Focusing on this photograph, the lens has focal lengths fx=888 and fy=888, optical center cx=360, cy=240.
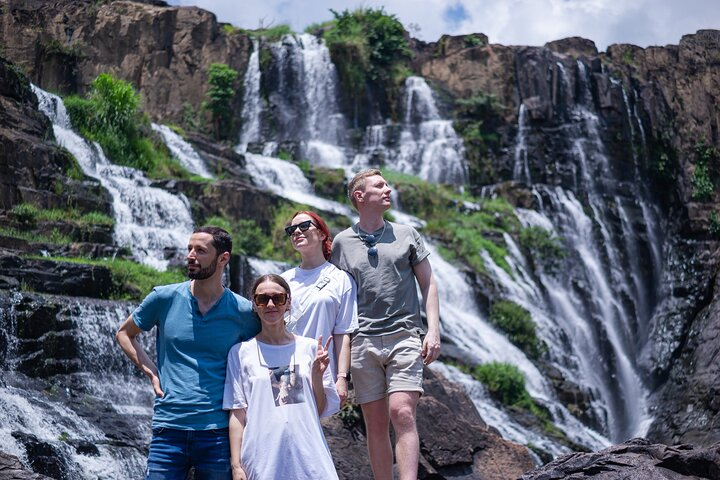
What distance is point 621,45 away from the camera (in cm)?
3141

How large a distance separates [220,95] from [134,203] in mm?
10700

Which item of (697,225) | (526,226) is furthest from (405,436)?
(697,225)

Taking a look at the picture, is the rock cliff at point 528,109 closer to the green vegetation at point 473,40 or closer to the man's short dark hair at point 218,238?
the green vegetation at point 473,40

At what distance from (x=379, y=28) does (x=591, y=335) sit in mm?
13617

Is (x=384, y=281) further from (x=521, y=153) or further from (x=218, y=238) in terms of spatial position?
(x=521, y=153)

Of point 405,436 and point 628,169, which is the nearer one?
point 405,436

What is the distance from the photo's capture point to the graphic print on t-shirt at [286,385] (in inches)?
154

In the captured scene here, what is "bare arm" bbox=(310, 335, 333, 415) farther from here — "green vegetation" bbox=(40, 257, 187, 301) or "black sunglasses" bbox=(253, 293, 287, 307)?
"green vegetation" bbox=(40, 257, 187, 301)

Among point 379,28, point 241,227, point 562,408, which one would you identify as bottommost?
point 562,408

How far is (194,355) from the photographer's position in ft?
13.2

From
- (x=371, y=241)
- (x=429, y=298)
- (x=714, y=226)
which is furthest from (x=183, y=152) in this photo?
(x=429, y=298)

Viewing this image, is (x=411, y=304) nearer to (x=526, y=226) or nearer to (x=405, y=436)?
(x=405, y=436)

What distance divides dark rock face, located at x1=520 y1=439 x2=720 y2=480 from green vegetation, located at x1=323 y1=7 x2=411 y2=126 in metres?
23.8

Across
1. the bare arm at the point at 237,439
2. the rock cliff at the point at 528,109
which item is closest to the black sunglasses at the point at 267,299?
the bare arm at the point at 237,439
